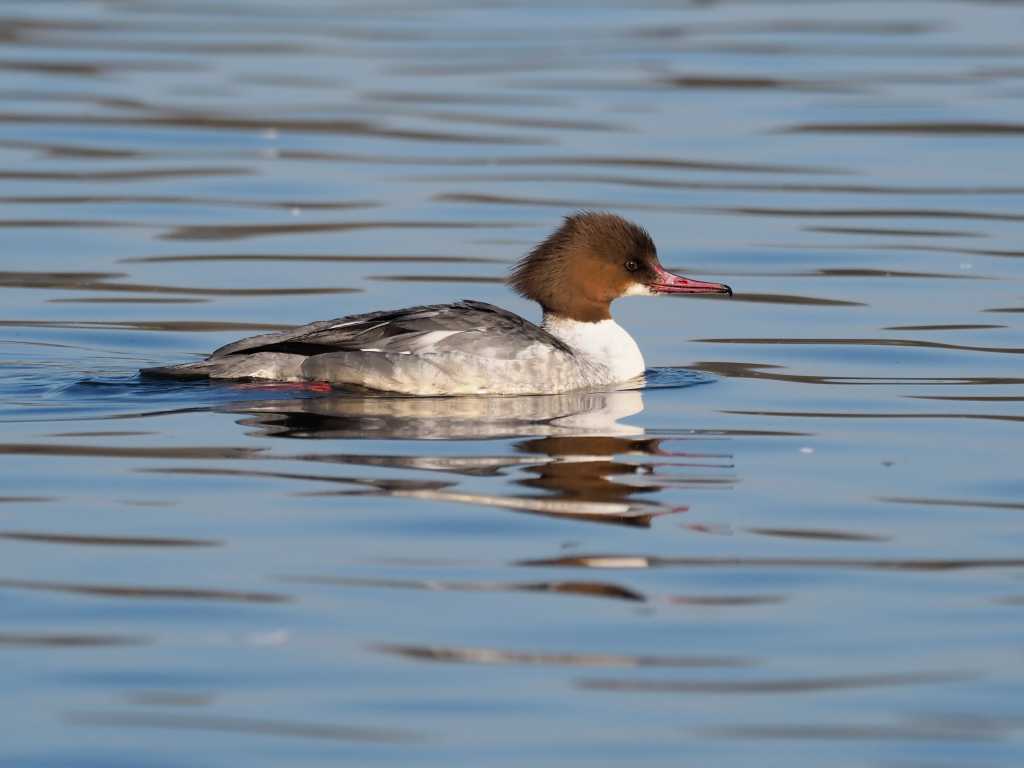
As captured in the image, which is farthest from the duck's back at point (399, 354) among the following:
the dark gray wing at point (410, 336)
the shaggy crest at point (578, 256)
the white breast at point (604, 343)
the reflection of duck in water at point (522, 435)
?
the shaggy crest at point (578, 256)

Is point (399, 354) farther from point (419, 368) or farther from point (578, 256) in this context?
point (578, 256)

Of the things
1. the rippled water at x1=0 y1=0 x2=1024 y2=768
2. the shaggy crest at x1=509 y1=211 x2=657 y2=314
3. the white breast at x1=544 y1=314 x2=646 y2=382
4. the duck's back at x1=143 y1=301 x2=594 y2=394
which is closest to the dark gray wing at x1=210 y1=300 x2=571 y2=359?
the duck's back at x1=143 y1=301 x2=594 y2=394

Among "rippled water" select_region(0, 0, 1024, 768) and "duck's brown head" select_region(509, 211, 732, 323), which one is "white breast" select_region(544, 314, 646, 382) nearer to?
"duck's brown head" select_region(509, 211, 732, 323)

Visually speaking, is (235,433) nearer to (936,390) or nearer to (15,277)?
(936,390)

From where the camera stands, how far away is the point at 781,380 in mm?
10820

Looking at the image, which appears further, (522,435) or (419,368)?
(419,368)

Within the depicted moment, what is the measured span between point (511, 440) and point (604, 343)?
1959mm

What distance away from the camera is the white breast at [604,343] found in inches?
425

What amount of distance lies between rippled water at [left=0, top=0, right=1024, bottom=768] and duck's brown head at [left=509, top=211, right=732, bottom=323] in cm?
51

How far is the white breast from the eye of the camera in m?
10.8

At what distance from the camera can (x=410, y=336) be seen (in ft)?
33.5

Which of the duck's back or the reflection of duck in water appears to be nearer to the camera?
the reflection of duck in water

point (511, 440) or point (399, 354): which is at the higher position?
point (399, 354)

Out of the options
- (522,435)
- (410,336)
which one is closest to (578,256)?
(410,336)
